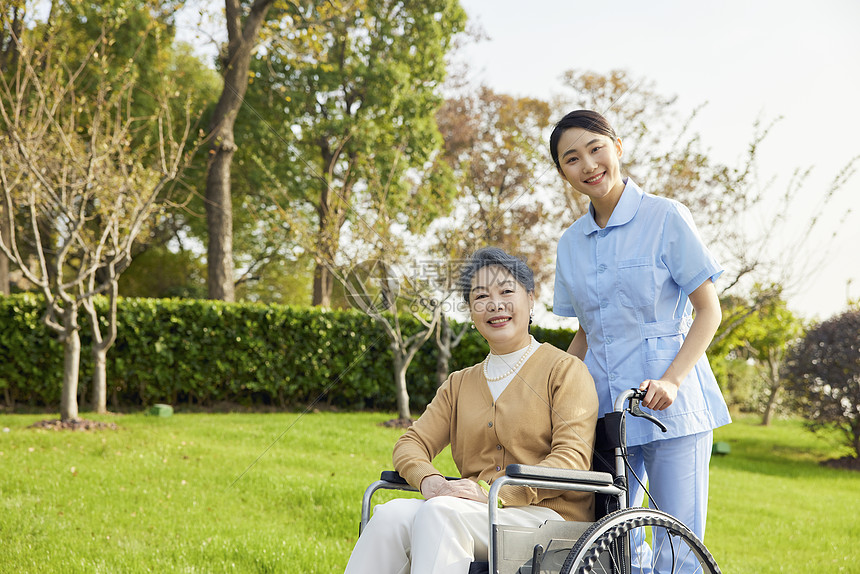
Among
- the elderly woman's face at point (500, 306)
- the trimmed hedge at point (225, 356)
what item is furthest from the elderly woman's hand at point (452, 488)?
the trimmed hedge at point (225, 356)

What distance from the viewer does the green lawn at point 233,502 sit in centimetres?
315

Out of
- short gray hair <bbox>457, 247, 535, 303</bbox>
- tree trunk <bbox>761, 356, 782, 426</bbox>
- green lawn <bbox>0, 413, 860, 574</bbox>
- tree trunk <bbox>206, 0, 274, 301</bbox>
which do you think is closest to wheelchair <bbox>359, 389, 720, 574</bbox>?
short gray hair <bbox>457, 247, 535, 303</bbox>

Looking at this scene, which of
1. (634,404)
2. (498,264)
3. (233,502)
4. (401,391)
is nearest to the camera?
(634,404)

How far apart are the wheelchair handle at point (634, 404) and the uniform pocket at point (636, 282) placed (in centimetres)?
29

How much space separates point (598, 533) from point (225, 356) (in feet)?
23.5

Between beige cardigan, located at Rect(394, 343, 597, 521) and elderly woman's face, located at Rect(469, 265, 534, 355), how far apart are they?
0.28ft

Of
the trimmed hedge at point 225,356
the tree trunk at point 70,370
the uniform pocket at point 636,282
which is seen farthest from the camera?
the trimmed hedge at point 225,356

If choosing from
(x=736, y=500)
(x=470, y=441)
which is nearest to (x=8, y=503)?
(x=470, y=441)

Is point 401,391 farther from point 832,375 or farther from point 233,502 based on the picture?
point 832,375

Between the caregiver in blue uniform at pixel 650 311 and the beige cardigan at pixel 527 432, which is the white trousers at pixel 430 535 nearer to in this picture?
the beige cardigan at pixel 527 432

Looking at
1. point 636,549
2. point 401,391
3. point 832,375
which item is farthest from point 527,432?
point 832,375

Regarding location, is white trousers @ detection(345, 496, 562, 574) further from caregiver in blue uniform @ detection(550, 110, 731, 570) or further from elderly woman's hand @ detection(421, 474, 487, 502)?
caregiver in blue uniform @ detection(550, 110, 731, 570)

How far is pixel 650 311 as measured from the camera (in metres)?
1.87

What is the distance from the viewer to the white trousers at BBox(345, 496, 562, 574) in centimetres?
157
